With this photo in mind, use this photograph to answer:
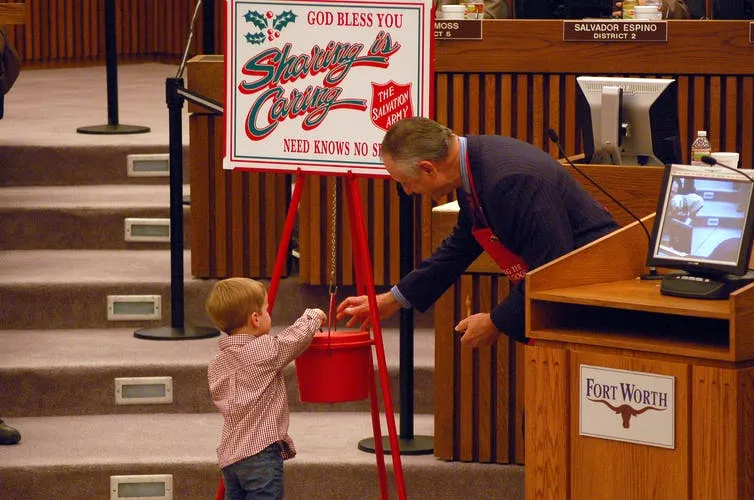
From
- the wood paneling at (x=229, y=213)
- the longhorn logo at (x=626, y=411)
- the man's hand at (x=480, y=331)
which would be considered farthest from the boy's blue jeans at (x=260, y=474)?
the wood paneling at (x=229, y=213)

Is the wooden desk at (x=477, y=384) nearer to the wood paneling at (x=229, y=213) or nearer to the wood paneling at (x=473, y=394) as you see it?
the wood paneling at (x=473, y=394)

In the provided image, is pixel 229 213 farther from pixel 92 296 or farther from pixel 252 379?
pixel 252 379

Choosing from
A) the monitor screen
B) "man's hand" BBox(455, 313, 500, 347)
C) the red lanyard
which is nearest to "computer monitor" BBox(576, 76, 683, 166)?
the red lanyard

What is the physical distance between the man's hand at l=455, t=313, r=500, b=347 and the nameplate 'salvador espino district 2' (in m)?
1.83

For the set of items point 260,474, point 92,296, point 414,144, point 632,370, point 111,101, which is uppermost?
point 111,101

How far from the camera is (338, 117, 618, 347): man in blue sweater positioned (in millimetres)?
3494

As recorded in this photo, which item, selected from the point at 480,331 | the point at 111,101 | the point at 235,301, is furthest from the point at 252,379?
the point at 111,101

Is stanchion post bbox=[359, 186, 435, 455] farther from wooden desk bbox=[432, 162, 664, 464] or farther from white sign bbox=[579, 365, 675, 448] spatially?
white sign bbox=[579, 365, 675, 448]

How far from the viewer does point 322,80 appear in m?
4.10

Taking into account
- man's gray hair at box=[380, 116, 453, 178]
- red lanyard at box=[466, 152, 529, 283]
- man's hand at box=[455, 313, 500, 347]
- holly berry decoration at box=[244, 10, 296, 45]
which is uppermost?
holly berry decoration at box=[244, 10, 296, 45]

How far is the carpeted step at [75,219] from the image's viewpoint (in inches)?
241

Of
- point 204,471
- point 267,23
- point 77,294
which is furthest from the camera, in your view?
point 77,294

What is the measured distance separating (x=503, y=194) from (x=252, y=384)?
2.87ft

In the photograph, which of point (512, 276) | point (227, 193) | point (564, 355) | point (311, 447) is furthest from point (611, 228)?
point (227, 193)
